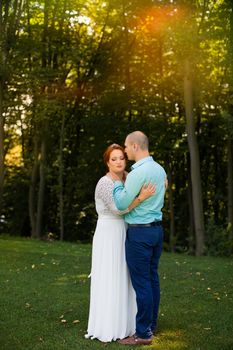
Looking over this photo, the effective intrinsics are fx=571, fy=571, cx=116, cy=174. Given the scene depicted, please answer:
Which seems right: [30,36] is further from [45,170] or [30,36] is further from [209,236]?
[209,236]

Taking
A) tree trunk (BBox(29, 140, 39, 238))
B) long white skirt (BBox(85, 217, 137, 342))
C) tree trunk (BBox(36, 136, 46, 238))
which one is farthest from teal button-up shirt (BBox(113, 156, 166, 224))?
tree trunk (BBox(29, 140, 39, 238))

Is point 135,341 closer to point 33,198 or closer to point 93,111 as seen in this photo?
point 93,111

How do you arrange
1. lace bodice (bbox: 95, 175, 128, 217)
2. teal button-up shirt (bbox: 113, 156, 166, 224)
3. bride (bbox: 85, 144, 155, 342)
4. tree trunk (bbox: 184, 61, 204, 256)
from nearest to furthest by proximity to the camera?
teal button-up shirt (bbox: 113, 156, 166, 224) < lace bodice (bbox: 95, 175, 128, 217) < bride (bbox: 85, 144, 155, 342) < tree trunk (bbox: 184, 61, 204, 256)

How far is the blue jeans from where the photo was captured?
5707mm

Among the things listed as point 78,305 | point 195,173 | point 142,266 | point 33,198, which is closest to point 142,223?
point 142,266

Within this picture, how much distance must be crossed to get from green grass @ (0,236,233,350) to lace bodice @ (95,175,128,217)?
4.41 ft

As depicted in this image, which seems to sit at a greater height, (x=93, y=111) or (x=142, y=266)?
(x=93, y=111)

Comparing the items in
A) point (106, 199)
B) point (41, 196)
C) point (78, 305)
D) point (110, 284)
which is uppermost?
point (106, 199)

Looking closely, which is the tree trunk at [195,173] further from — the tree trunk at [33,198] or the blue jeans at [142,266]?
the blue jeans at [142,266]

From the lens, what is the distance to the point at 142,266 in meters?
5.73

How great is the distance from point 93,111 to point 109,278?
16.5 m

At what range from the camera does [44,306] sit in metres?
7.57

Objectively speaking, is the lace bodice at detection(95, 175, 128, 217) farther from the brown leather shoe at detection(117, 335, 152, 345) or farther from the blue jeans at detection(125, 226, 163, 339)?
the brown leather shoe at detection(117, 335, 152, 345)

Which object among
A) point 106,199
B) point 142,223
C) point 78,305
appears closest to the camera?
point 142,223
